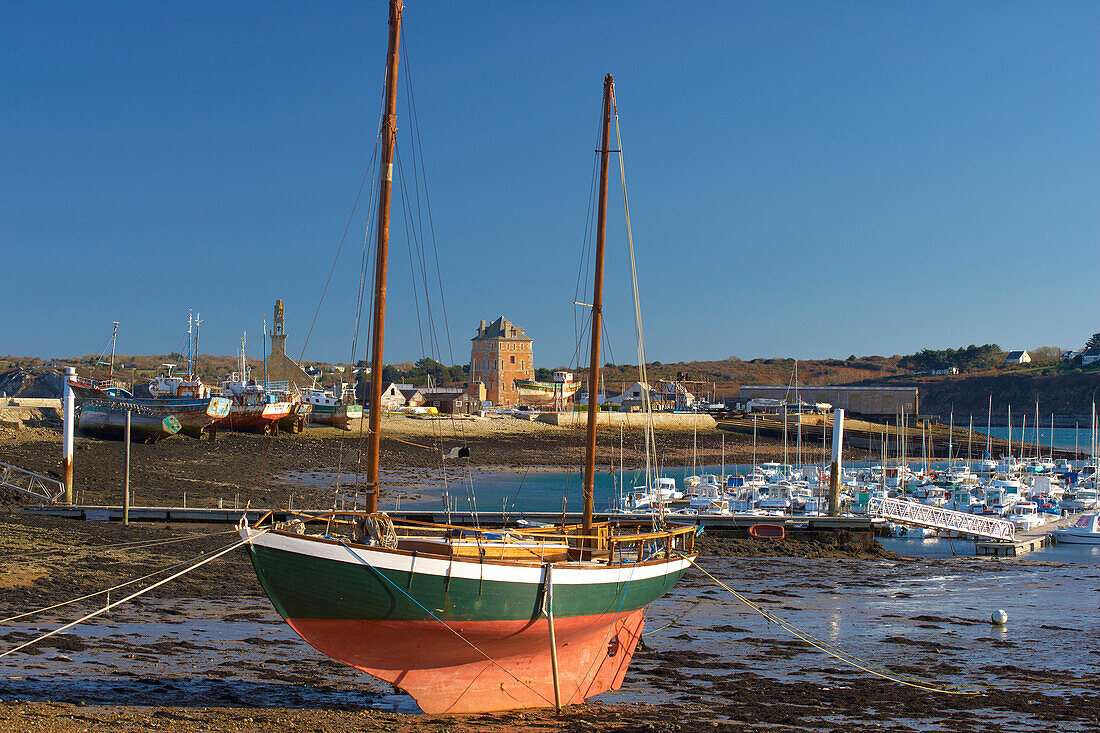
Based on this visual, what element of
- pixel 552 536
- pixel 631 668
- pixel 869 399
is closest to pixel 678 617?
pixel 631 668

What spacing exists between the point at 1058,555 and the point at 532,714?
32425 mm

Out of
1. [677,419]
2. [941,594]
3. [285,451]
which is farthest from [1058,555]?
[677,419]

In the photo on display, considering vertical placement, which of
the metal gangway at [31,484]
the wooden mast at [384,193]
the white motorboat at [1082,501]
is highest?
the wooden mast at [384,193]

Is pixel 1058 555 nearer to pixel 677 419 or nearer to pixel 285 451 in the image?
pixel 285 451

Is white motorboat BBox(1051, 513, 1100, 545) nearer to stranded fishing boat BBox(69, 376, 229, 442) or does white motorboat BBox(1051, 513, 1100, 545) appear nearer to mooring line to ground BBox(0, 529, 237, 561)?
mooring line to ground BBox(0, 529, 237, 561)

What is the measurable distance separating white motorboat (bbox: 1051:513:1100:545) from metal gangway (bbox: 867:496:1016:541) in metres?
2.64

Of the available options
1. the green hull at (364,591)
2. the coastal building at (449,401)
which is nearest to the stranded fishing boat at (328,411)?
the coastal building at (449,401)

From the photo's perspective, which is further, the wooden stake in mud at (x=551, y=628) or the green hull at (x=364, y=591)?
the wooden stake in mud at (x=551, y=628)

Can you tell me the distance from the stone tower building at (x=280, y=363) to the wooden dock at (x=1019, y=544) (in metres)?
63.5

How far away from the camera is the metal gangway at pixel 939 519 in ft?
132

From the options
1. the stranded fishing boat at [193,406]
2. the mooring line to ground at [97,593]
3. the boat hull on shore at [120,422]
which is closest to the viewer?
the mooring line to ground at [97,593]

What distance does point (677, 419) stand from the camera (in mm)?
109938

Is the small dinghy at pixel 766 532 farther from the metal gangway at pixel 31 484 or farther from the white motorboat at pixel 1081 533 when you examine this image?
the metal gangway at pixel 31 484

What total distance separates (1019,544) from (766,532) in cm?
1136
